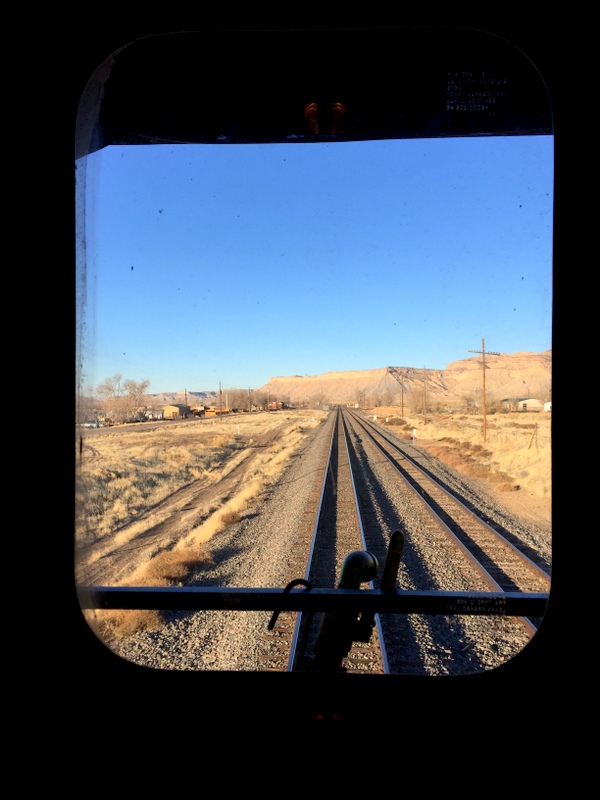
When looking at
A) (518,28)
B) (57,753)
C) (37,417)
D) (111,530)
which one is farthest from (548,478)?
(111,530)

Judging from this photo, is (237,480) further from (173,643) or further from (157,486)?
(173,643)

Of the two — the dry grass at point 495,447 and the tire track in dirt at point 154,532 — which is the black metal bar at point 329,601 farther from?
the dry grass at point 495,447

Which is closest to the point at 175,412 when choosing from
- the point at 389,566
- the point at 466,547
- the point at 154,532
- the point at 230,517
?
the point at 230,517

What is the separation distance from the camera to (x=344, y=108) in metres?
2.13

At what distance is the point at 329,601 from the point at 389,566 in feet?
0.72

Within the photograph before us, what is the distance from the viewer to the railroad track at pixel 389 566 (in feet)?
5.57

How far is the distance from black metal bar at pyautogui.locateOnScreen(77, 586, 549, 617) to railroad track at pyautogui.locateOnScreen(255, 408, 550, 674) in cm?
5

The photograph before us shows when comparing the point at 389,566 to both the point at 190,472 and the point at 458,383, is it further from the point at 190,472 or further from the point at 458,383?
the point at 190,472

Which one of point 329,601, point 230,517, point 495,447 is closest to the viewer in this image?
point 329,601

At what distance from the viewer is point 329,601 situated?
1.60 m

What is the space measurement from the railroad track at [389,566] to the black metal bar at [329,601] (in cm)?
5

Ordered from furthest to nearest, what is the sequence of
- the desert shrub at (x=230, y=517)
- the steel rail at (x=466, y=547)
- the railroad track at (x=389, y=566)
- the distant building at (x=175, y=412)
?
the desert shrub at (x=230, y=517)
the distant building at (x=175, y=412)
the steel rail at (x=466, y=547)
the railroad track at (x=389, y=566)

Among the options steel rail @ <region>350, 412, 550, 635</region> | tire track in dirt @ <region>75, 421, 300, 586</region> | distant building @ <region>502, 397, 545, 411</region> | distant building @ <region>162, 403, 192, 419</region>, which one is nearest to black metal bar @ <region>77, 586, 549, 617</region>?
tire track in dirt @ <region>75, 421, 300, 586</region>

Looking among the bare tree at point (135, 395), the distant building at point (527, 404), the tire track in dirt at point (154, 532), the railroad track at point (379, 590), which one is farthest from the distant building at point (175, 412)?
the distant building at point (527, 404)
